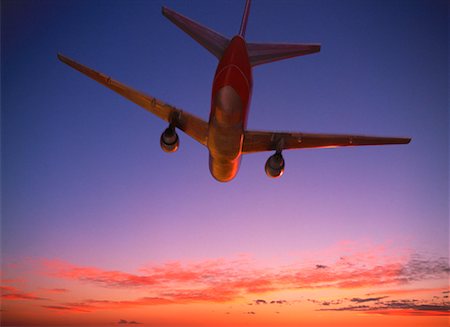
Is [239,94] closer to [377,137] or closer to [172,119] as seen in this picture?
[172,119]

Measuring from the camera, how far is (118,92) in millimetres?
17812

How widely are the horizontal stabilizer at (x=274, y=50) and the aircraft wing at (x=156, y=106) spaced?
3567 mm

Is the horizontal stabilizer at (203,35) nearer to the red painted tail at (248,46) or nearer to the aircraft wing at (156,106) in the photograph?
the red painted tail at (248,46)

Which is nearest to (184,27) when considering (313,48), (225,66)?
(225,66)

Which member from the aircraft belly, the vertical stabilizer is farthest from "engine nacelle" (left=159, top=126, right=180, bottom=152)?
the vertical stabilizer

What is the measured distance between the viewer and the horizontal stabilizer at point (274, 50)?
1781cm

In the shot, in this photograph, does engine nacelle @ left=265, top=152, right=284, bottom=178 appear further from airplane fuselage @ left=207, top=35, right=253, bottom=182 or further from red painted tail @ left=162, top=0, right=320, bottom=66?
red painted tail @ left=162, top=0, right=320, bottom=66

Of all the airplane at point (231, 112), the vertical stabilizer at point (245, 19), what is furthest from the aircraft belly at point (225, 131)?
the vertical stabilizer at point (245, 19)

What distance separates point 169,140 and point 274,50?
19.6 feet

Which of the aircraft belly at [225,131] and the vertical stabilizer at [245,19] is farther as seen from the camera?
Result: the vertical stabilizer at [245,19]

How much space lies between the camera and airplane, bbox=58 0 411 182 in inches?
604

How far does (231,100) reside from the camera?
14891 mm

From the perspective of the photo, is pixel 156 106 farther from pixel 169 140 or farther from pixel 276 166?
pixel 276 166

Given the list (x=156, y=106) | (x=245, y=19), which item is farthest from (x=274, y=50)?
(x=156, y=106)
